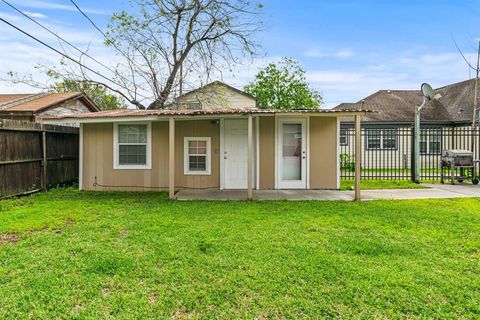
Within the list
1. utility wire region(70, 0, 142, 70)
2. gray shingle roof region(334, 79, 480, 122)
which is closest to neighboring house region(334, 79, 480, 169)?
gray shingle roof region(334, 79, 480, 122)

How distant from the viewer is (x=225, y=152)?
9031 mm

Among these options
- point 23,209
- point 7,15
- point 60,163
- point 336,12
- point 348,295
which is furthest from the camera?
point 336,12

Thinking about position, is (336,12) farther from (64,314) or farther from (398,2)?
(64,314)

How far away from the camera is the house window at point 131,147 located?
912 centimetres

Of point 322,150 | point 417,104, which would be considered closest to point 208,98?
point 322,150

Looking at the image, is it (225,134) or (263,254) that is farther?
(225,134)

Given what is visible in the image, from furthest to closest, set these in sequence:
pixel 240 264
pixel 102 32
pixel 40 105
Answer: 1. pixel 102 32
2. pixel 40 105
3. pixel 240 264

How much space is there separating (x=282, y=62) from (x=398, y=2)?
1426 cm

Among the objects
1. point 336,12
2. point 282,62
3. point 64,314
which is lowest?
point 64,314

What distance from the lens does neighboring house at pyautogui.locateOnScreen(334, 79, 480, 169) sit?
16500 millimetres

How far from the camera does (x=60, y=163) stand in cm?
973

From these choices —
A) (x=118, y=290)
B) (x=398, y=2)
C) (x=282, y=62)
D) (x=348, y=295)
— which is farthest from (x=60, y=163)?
(x=282, y=62)

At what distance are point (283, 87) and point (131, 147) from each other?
1915cm

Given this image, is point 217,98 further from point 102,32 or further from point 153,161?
point 153,161
